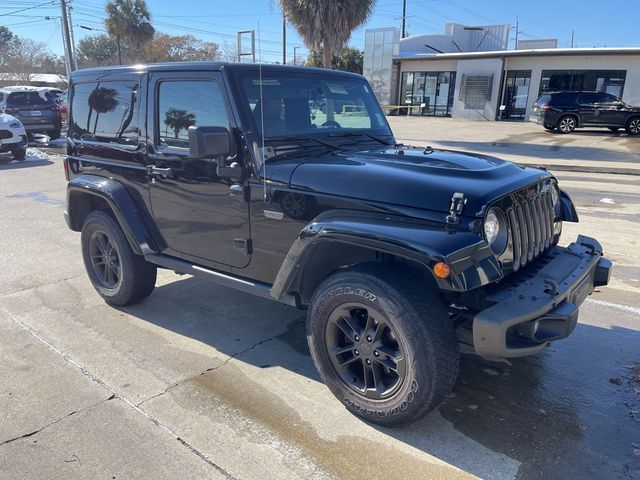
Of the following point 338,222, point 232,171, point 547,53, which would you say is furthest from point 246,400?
point 547,53

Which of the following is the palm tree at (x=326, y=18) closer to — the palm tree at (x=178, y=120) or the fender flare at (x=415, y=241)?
the palm tree at (x=178, y=120)

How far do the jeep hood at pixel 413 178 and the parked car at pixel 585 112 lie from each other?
69.4 ft

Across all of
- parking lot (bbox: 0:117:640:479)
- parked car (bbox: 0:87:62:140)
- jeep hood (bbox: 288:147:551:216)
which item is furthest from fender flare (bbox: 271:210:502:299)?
parked car (bbox: 0:87:62:140)

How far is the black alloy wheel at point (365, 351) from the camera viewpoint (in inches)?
107

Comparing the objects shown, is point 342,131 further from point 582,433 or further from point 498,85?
point 498,85

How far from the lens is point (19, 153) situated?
14008 mm

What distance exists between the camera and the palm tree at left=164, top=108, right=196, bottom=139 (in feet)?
11.8

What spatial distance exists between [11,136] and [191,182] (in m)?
12.5

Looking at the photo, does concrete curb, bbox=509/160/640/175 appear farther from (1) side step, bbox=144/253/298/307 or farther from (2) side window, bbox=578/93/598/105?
(1) side step, bbox=144/253/298/307

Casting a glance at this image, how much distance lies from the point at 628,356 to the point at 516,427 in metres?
1.37

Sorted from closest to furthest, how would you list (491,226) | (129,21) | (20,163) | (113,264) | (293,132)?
(491,226) → (293,132) → (113,264) → (20,163) → (129,21)

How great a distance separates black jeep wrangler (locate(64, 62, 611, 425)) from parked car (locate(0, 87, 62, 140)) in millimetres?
15448

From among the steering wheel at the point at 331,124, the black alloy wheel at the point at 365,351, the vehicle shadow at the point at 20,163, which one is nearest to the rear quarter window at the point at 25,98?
the vehicle shadow at the point at 20,163

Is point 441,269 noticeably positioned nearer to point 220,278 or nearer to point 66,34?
point 220,278
